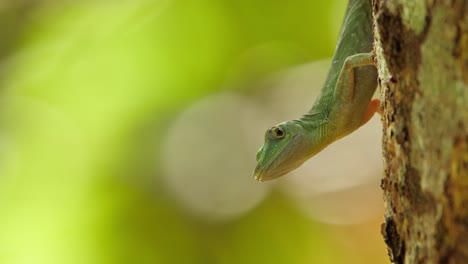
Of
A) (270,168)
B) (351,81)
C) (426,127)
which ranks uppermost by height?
(351,81)

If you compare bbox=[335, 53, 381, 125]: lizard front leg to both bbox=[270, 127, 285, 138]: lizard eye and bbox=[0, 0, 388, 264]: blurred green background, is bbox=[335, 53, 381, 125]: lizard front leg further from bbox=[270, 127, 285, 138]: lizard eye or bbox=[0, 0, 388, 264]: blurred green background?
bbox=[0, 0, 388, 264]: blurred green background

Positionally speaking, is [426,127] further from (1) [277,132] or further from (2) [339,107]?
(1) [277,132]

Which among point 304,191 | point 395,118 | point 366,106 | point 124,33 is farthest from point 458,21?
point 304,191

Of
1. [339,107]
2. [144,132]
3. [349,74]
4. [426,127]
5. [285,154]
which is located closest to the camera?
[426,127]

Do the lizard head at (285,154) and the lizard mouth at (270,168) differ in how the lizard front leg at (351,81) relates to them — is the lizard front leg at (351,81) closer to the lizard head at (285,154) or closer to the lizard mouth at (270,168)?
the lizard head at (285,154)

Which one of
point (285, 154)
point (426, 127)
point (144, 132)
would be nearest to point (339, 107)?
point (285, 154)

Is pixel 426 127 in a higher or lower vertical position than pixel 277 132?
lower

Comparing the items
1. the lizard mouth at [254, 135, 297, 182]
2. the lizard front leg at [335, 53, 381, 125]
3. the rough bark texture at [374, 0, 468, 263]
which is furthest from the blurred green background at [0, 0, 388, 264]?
the rough bark texture at [374, 0, 468, 263]
